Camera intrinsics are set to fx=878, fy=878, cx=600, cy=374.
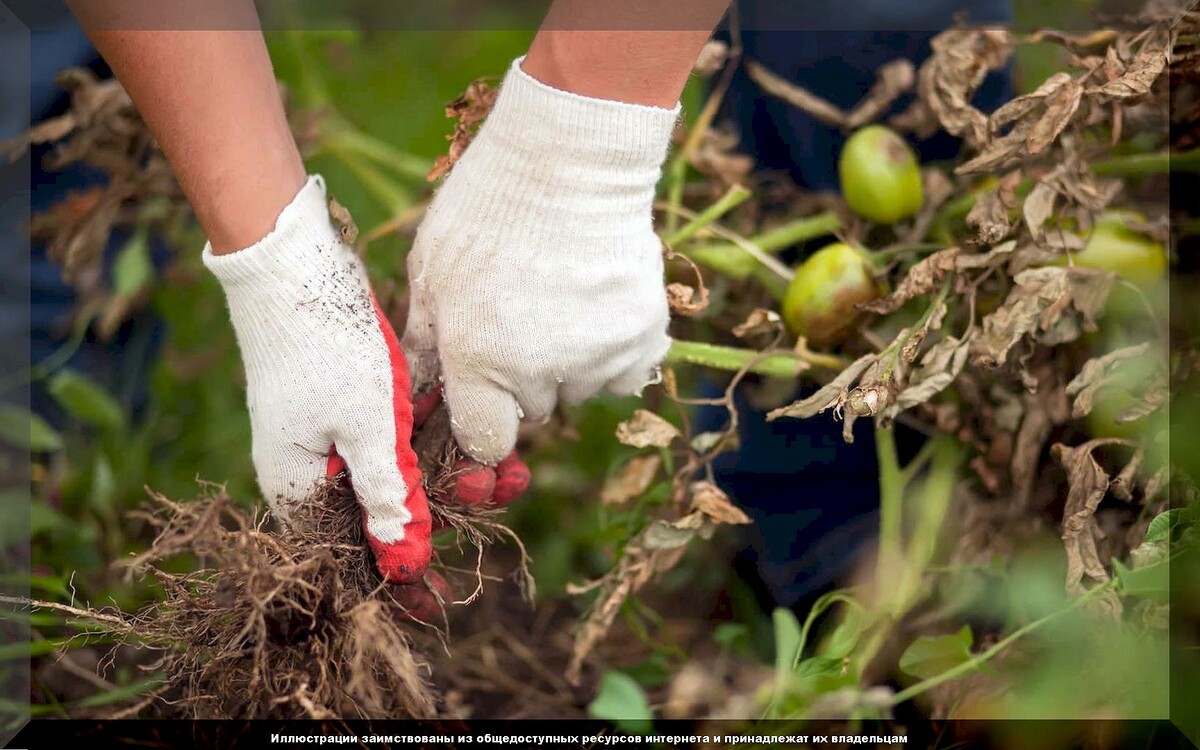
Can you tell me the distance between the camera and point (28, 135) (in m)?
1.32

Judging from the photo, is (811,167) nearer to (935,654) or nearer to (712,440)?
(712,440)

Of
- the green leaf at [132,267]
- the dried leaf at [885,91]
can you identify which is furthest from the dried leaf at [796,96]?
the green leaf at [132,267]

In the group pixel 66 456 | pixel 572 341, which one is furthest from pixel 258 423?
pixel 66 456

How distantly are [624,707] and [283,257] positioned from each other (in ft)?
2.17

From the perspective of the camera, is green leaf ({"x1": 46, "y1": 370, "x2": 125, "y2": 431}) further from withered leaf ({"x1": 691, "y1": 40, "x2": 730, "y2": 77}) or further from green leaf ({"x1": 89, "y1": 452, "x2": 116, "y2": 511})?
withered leaf ({"x1": 691, "y1": 40, "x2": 730, "y2": 77})

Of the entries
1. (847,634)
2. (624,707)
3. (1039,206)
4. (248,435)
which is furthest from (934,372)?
(248,435)

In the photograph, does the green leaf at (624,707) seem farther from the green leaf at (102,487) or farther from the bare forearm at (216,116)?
the green leaf at (102,487)

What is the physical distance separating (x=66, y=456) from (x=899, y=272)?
1.34 metres

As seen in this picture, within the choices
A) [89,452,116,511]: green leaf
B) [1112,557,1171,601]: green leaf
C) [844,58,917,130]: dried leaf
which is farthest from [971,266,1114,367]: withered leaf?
[89,452,116,511]: green leaf

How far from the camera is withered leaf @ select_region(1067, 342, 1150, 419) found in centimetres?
96

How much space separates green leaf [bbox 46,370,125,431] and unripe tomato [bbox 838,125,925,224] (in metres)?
1.18

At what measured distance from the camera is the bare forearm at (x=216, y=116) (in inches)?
32.2

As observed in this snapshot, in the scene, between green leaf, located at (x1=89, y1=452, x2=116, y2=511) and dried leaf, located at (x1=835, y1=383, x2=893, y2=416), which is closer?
dried leaf, located at (x1=835, y1=383, x2=893, y2=416)

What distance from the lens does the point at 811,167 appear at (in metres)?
1.30
